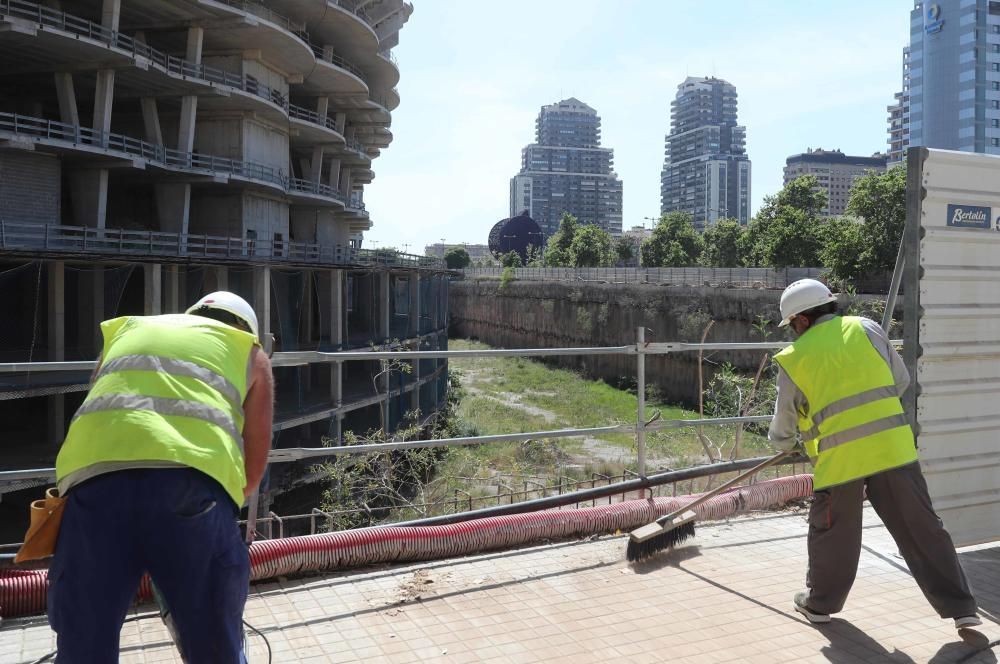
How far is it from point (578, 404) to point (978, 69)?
262 ft

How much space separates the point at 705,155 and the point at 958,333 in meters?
187

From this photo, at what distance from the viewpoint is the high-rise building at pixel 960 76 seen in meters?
89.5

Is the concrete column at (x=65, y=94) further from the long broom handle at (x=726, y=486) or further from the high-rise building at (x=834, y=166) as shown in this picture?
the high-rise building at (x=834, y=166)

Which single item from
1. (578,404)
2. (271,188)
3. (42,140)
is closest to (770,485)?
(42,140)

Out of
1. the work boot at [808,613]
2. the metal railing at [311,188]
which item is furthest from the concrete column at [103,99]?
the work boot at [808,613]

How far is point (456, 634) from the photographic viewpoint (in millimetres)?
3637

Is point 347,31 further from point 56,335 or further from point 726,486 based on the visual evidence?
point 726,486

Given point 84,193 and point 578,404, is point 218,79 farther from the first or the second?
point 578,404

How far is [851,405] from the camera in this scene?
3602 mm

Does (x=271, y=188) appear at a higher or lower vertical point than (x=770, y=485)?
higher

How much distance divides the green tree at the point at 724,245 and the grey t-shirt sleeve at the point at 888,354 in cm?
6032

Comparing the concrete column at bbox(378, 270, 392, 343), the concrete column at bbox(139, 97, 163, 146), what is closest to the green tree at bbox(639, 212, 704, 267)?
the concrete column at bbox(378, 270, 392, 343)

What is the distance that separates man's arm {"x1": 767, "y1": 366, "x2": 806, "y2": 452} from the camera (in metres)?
3.78

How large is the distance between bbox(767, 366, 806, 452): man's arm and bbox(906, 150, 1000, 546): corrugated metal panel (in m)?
1.01
